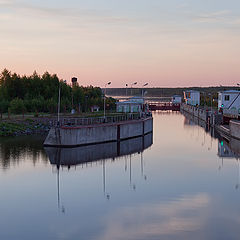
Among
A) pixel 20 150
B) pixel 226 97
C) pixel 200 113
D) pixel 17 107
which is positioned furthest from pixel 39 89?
pixel 20 150

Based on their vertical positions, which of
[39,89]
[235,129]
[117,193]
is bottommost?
[117,193]

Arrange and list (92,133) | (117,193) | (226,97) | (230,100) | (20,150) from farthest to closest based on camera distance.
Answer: (226,97), (230,100), (92,133), (20,150), (117,193)

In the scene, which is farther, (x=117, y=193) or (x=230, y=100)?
(x=230, y=100)

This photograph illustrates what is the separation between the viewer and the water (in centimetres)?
3112

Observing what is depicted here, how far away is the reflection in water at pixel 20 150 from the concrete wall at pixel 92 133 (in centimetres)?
325

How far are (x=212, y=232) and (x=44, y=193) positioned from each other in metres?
18.2

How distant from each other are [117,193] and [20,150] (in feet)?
96.3

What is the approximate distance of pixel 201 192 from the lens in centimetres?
4228

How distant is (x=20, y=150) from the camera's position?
6681 centimetres

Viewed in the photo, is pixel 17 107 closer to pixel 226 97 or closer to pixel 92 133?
pixel 92 133

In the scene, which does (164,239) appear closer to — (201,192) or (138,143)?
(201,192)

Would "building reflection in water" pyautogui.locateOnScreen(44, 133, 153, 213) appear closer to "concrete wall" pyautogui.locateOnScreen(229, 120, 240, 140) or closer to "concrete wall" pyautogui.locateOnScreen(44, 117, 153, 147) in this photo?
"concrete wall" pyautogui.locateOnScreen(44, 117, 153, 147)

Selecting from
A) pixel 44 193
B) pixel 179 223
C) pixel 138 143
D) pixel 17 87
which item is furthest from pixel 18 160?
pixel 17 87

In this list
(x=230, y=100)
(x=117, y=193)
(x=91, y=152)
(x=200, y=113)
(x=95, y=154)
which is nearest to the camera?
(x=117, y=193)
